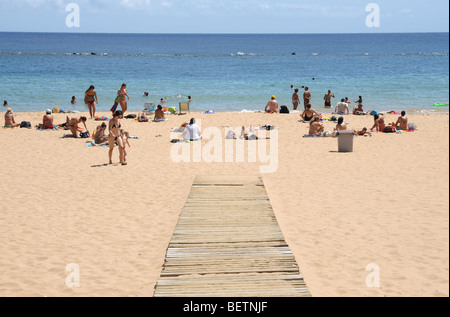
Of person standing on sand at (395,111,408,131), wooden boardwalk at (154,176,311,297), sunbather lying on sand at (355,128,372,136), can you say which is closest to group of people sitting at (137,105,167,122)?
sunbather lying on sand at (355,128,372,136)

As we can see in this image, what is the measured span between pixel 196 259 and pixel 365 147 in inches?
408

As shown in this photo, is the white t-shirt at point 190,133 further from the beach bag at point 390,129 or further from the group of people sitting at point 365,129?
the beach bag at point 390,129

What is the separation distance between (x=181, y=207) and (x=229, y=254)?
114 inches

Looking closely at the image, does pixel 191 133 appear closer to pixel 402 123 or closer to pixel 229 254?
pixel 402 123

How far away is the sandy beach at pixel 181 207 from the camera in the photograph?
607 cm

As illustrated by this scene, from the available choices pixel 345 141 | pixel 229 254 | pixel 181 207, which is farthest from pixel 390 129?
Result: pixel 229 254

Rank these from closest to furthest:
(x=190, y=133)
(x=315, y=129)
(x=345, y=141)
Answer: (x=345, y=141)
(x=190, y=133)
(x=315, y=129)

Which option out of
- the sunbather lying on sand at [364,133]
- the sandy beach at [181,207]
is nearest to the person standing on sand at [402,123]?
the sunbather lying on sand at [364,133]

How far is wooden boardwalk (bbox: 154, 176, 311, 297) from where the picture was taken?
5645mm

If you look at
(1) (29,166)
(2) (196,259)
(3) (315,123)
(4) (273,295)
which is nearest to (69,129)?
(1) (29,166)

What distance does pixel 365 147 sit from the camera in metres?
15.6

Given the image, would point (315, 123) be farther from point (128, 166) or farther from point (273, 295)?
point (273, 295)

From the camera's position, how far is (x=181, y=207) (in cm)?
940

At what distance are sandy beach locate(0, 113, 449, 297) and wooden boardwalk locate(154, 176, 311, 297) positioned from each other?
280 millimetres
